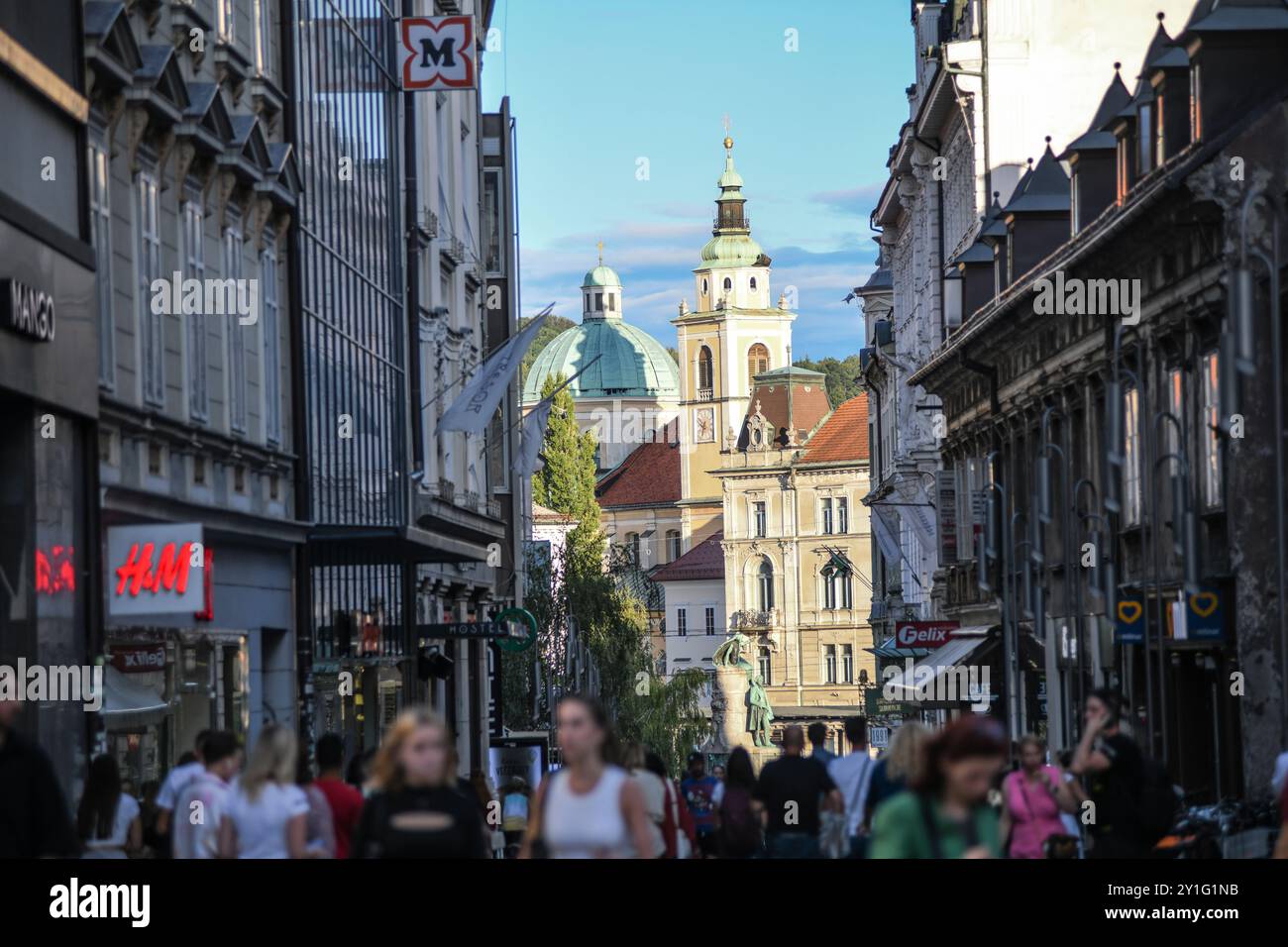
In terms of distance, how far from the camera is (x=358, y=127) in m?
38.6

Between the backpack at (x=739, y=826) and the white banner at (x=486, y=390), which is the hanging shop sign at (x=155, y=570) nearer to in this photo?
the backpack at (x=739, y=826)

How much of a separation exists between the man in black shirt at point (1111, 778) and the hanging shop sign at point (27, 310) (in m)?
8.86

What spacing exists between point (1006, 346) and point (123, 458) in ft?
77.8

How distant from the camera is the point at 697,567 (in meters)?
168

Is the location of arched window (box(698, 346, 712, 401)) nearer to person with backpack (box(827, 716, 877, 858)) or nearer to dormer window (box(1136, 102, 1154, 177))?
dormer window (box(1136, 102, 1154, 177))

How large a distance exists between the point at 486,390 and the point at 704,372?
15322 cm

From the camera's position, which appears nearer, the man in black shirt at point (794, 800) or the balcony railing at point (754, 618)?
the man in black shirt at point (794, 800)

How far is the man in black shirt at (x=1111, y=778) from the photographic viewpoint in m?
16.0

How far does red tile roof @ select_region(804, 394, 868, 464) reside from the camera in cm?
14850

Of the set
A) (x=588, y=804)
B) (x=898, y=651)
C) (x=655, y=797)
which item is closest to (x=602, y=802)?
(x=588, y=804)

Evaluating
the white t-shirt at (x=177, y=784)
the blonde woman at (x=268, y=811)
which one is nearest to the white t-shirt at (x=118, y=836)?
the white t-shirt at (x=177, y=784)

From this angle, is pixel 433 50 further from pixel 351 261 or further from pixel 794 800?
pixel 794 800

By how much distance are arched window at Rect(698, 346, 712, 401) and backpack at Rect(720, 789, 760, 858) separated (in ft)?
561

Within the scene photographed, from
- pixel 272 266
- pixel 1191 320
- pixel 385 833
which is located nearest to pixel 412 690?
pixel 272 266
